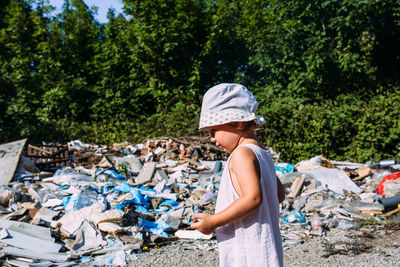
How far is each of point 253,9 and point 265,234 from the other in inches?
889

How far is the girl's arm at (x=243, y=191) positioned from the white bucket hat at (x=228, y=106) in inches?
7.0

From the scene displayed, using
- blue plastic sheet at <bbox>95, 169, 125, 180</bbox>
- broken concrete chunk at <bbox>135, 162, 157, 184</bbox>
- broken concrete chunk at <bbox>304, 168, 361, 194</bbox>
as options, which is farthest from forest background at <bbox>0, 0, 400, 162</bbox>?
blue plastic sheet at <bbox>95, 169, 125, 180</bbox>

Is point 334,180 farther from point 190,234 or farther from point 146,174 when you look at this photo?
point 146,174

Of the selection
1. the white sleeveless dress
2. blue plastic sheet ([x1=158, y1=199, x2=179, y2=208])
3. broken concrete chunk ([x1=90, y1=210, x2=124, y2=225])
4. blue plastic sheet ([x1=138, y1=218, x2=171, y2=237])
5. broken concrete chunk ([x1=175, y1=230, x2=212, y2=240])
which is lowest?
broken concrete chunk ([x1=175, y1=230, x2=212, y2=240])

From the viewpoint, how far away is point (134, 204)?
5.36m

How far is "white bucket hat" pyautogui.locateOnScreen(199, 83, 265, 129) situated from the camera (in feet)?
5.14

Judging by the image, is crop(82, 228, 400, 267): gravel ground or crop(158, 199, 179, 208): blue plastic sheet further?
crop(158, 199, 179, 208): blue plastic sheet

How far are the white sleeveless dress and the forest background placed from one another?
7974mm

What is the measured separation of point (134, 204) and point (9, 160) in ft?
13.0

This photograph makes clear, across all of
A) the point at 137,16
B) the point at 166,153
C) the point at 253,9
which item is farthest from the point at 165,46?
the point at 253,9

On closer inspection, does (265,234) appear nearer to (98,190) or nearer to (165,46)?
(98,190)

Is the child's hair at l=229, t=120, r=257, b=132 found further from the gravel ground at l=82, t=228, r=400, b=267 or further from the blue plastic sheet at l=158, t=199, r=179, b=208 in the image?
the blue plastic sheet at l=158, t=199, r=179, b=208

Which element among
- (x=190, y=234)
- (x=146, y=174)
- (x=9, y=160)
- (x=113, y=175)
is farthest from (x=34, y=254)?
(x=9, y=160)

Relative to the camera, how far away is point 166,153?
31.8ft
